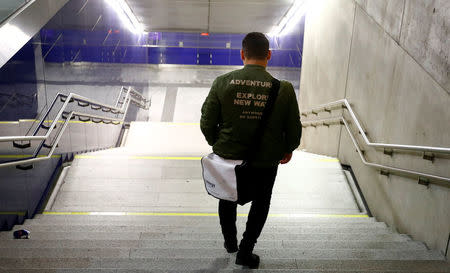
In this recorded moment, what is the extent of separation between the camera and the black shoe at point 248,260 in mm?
1840

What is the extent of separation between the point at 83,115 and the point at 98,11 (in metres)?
4.16

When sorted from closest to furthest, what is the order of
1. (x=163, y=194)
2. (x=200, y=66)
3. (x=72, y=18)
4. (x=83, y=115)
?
(x=163, y=194), (x=83, y=115), (x=72, y=18), (x=200, y=66)

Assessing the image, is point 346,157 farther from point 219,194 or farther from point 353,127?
point 219,194

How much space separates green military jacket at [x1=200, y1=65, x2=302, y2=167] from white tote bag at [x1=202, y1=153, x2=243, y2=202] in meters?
0.05

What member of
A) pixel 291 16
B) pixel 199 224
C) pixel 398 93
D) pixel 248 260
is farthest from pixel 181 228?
pixel 291 16

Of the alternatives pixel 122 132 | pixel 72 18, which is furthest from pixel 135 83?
pixel 72 18

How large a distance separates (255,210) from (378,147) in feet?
6.08

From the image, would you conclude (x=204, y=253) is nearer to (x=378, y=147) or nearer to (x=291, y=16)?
(x=378, y=147)

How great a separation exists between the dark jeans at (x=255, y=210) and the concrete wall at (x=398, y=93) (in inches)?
49.2

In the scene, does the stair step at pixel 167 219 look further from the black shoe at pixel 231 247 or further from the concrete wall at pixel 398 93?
the black shoe at pixel 231 247

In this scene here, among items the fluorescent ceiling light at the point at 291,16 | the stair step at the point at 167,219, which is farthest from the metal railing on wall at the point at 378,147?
the fluorescent ceiling light at the point at 291,16

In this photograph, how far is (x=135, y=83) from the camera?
42.7ft

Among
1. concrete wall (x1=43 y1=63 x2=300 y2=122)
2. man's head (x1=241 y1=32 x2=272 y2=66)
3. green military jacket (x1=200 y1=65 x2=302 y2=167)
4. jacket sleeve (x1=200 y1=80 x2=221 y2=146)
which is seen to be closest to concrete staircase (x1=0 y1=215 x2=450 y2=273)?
green military jacket (x1=200 y1=65 x2=302 y2=167)

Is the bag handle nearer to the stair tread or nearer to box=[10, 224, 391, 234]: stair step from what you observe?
the stair tread
